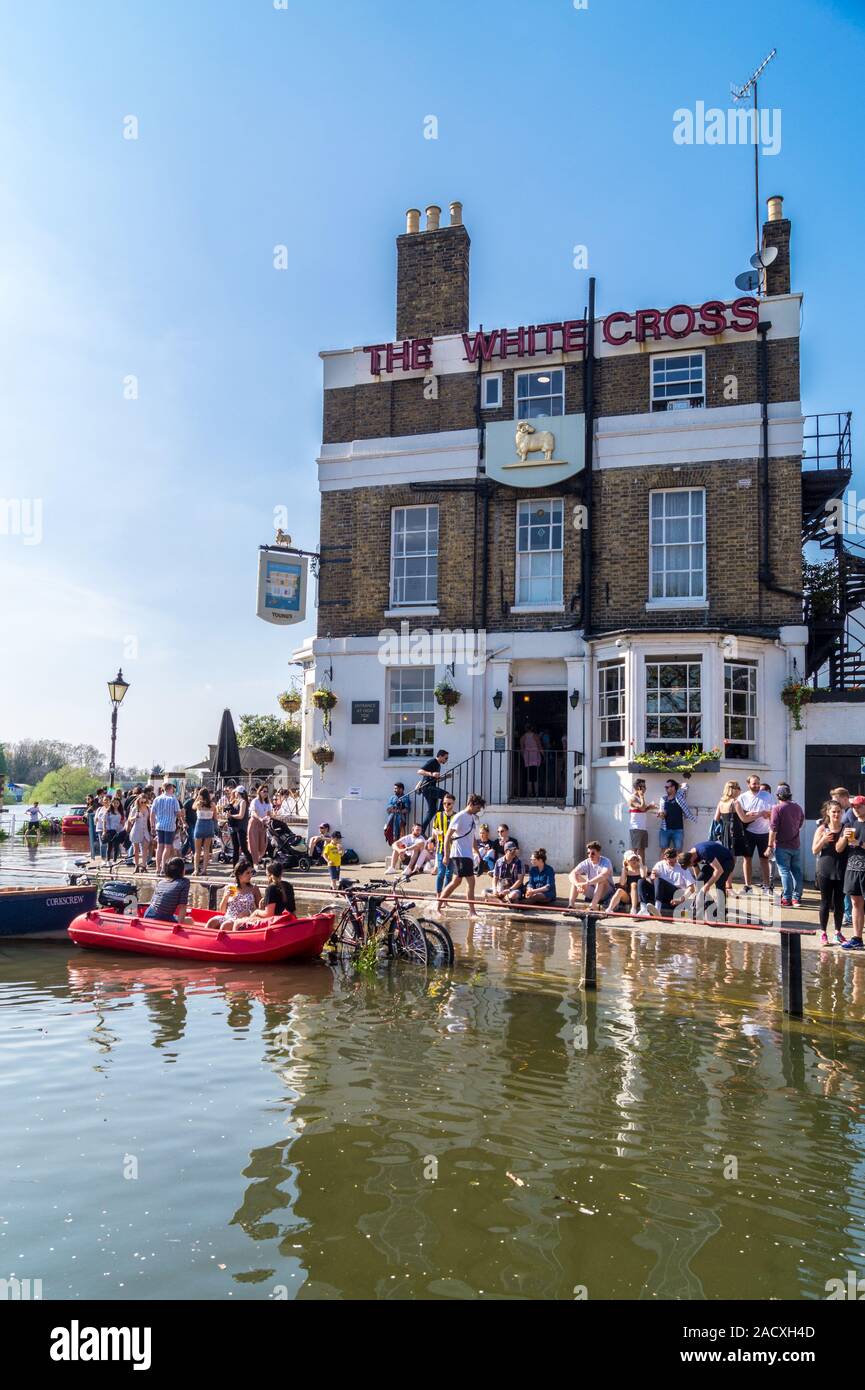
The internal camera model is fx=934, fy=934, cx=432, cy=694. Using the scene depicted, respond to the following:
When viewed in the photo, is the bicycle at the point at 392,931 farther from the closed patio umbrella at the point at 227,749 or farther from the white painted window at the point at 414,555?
the closed patio umbrella at the point at 227,749

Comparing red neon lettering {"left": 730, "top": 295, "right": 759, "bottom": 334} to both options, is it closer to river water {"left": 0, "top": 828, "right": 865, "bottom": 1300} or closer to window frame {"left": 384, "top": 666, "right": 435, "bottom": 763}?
window frame {"left": 384, "top": 666, "right": 435, "bottom": 763}

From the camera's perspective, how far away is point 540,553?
19.3 m

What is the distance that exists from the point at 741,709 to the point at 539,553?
203 inches

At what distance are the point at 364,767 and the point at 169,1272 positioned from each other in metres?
15.2

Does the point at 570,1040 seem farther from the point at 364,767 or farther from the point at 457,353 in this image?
the point at 457,353

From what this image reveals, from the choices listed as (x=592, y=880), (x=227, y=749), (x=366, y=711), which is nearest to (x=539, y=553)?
(x=366, y=711)

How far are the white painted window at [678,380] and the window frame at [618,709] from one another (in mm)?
5385

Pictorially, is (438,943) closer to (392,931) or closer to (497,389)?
(392,931)

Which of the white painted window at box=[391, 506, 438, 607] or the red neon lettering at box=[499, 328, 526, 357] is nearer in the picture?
the red neon lettering at box=[499, 328, 526, 357]

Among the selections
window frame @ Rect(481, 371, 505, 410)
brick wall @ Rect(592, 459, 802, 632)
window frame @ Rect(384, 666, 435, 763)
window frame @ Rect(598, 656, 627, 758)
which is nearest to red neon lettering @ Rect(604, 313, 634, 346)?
window frame @ Rect(481, 371, 505, 410)

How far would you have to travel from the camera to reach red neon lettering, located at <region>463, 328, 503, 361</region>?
781 inches

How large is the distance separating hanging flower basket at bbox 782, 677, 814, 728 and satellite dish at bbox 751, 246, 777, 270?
27.5 feet
